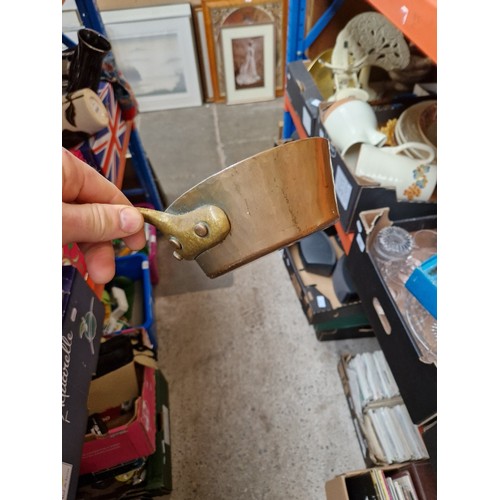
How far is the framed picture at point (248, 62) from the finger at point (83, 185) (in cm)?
203

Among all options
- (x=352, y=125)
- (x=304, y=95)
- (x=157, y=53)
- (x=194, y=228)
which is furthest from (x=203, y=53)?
(x=194, y=228)

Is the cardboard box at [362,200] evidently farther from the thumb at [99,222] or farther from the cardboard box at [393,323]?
the thumb at [99,222]

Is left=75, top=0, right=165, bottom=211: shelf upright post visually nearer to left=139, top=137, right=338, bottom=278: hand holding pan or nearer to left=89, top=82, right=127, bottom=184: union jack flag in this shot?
left=89, top=82, right=127, bottom=184: union jack flag

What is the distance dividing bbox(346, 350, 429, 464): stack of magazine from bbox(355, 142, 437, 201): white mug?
0.56 metres

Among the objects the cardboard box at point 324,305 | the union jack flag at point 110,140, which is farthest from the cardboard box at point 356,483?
the union jack flag at point 110,140

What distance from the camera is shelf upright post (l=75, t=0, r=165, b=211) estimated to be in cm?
103

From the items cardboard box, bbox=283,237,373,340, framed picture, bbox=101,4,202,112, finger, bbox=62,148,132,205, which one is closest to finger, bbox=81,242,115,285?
finger, bbox=62,148,132,205

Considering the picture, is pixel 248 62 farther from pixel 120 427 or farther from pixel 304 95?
pixel 120 427

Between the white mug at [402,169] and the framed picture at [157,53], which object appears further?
the framed picture at [157,53]

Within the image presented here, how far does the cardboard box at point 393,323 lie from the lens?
580 mm

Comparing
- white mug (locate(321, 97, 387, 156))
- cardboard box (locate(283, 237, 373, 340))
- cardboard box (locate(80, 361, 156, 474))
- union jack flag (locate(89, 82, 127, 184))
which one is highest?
union jack flag (locate(89, 82, 127, 184))

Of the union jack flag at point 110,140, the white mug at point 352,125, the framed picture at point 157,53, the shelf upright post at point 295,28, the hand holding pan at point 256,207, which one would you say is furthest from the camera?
the framed picture at point 157,53
